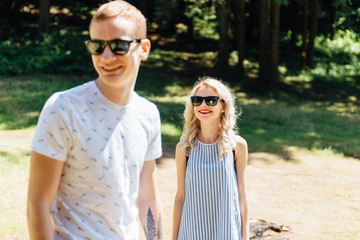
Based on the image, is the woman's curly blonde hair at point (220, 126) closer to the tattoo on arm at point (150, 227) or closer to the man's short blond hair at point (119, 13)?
the tattoo on arm at point (150, 227)

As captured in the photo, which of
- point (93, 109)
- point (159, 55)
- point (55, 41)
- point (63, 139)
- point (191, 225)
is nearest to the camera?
point (63, 139)

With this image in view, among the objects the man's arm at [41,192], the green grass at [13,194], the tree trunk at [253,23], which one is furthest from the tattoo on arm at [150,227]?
the tree trunk at [253,23]

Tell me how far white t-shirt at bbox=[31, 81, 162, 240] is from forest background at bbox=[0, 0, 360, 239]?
139 inches

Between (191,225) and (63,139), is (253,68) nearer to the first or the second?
(191,225)

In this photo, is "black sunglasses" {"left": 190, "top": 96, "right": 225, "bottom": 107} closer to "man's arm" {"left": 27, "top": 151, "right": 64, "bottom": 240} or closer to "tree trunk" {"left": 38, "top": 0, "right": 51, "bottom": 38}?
"man's arm" {"left": 27, "top": 151, "right": 64, "bottom": 240}

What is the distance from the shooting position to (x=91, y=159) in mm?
1854

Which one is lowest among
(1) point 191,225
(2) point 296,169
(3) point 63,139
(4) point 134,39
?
(2) point 296,169

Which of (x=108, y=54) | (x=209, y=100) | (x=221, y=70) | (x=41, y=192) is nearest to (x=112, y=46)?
(x=108, y=54)

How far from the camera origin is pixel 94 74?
1675 cm

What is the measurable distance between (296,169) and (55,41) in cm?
1179

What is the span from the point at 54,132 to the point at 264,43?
17.1m

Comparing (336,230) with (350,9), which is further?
(350,9)

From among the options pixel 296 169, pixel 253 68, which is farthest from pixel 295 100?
pixel 296 169

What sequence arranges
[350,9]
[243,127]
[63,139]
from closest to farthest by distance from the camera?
[63,139] < [243,127] < [350,9]
